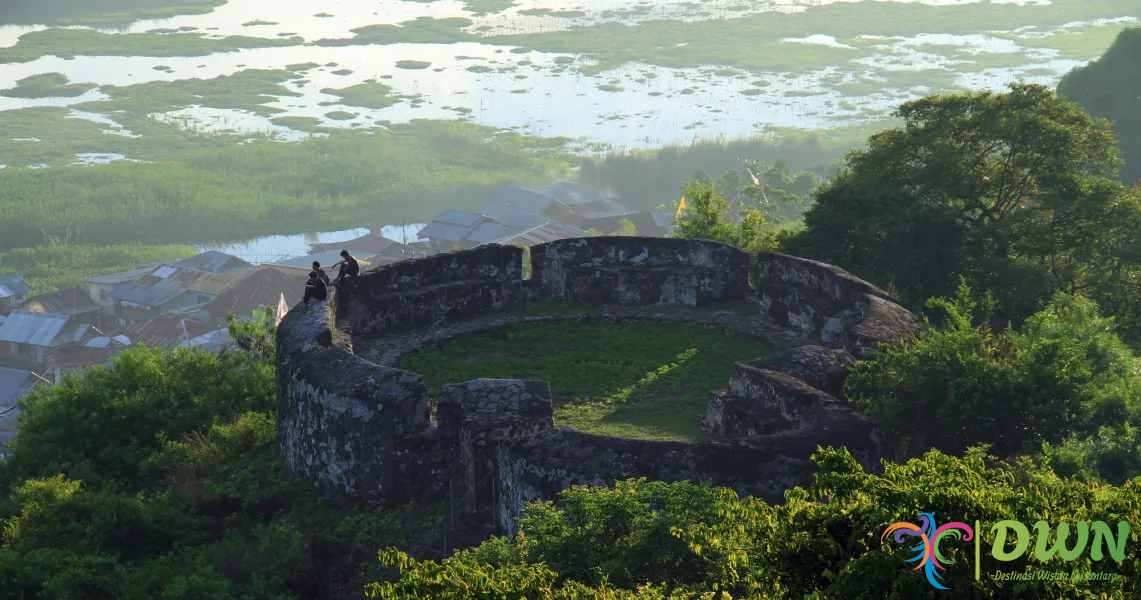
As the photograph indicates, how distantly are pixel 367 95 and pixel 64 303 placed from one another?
44.8m

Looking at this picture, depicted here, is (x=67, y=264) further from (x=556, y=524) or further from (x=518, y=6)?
(x=518, y=6)

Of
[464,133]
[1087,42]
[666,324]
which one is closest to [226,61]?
[464,133]

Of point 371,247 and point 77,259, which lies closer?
point 371,247

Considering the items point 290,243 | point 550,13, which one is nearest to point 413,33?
point 550,13

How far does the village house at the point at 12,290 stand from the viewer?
50.1m

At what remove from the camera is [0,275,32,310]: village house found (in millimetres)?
50062

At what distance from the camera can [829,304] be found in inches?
641

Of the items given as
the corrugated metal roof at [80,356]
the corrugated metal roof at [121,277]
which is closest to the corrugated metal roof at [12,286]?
the corrugated metal roof at [121,277]

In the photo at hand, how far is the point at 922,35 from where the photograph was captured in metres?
115

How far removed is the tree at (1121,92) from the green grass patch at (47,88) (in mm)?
74564

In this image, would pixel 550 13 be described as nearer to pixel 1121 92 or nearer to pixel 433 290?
pixel 1121 92

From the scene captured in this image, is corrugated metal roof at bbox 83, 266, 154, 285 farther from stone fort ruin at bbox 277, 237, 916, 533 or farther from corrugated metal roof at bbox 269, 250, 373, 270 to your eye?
stone fort ruin at bbox 277, 237, 916, 533

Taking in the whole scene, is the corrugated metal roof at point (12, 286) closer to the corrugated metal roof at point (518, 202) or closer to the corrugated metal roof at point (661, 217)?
the corrugated metal roof at point (518, 202)

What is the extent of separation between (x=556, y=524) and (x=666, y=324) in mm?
8950
